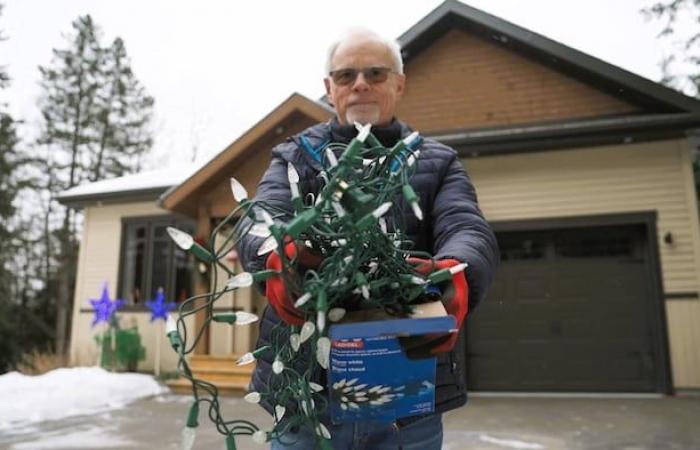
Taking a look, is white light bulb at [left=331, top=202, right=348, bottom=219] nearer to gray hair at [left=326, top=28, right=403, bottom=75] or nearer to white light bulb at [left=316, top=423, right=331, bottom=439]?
white light bulb at [left=316, top=423, right=331, bottom=439]

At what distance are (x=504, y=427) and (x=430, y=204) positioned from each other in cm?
477

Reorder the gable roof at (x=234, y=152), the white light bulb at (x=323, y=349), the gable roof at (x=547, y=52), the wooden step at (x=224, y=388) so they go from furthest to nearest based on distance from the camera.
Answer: the gable roof at (x=234, y=152), the wooden step at (x=224, y=388), the gable roof at (x=547, y=52), the white light bulb at (x=323, y=349)

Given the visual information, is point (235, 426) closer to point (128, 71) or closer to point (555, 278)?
point (555, 278)

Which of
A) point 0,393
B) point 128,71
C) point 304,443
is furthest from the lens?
point 128,71

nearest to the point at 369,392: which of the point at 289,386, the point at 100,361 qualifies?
the point at 289,386

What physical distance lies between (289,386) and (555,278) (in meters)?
7.73

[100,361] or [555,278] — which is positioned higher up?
[555,278]

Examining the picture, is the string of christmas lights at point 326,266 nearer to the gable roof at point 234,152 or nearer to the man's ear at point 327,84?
the man's ear at point 327,84

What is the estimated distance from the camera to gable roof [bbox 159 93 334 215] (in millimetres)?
8281

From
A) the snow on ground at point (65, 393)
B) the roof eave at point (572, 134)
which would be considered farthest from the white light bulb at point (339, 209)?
the roof eave at point (572, 134)

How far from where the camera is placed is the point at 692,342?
7.19m

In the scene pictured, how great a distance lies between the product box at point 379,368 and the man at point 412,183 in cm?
23

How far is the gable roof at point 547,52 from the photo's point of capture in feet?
25.5

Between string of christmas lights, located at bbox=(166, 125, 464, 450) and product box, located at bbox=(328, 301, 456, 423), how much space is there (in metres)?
0.01
